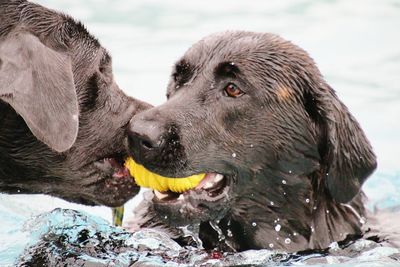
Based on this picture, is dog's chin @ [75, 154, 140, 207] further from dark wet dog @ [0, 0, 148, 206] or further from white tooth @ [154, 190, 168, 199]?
white tooth @ [154, 190, 168, 199]

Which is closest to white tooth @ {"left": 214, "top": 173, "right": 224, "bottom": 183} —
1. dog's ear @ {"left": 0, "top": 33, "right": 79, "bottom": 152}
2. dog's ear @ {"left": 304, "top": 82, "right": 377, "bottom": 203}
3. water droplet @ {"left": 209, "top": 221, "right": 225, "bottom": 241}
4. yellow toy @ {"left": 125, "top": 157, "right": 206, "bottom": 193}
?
yellow toy @ {"left": 125, "top": 157, "right": 206, "bottom": 193}

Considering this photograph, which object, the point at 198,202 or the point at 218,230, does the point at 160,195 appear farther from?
the point at 218,230

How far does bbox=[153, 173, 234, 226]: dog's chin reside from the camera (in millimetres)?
4941

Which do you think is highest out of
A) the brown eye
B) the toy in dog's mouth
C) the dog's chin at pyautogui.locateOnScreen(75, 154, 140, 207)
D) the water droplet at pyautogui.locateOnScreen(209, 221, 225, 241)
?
the brown eye

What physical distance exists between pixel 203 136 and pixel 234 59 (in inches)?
21.8

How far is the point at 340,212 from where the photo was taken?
5.49 m

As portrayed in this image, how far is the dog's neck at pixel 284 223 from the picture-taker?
5.28 m

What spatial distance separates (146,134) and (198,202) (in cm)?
55

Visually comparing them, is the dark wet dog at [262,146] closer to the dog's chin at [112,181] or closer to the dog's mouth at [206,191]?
the dog's mouth at [206,191]

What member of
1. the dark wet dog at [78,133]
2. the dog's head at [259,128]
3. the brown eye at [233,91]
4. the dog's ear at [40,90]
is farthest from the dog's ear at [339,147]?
the dog's ear at [40,90]

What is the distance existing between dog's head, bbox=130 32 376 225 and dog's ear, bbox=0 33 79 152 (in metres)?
0.58

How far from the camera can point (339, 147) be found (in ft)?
17.0

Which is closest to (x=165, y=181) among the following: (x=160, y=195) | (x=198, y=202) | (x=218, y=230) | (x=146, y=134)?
(x=160, y=195)

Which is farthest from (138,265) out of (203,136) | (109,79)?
(109,79)
